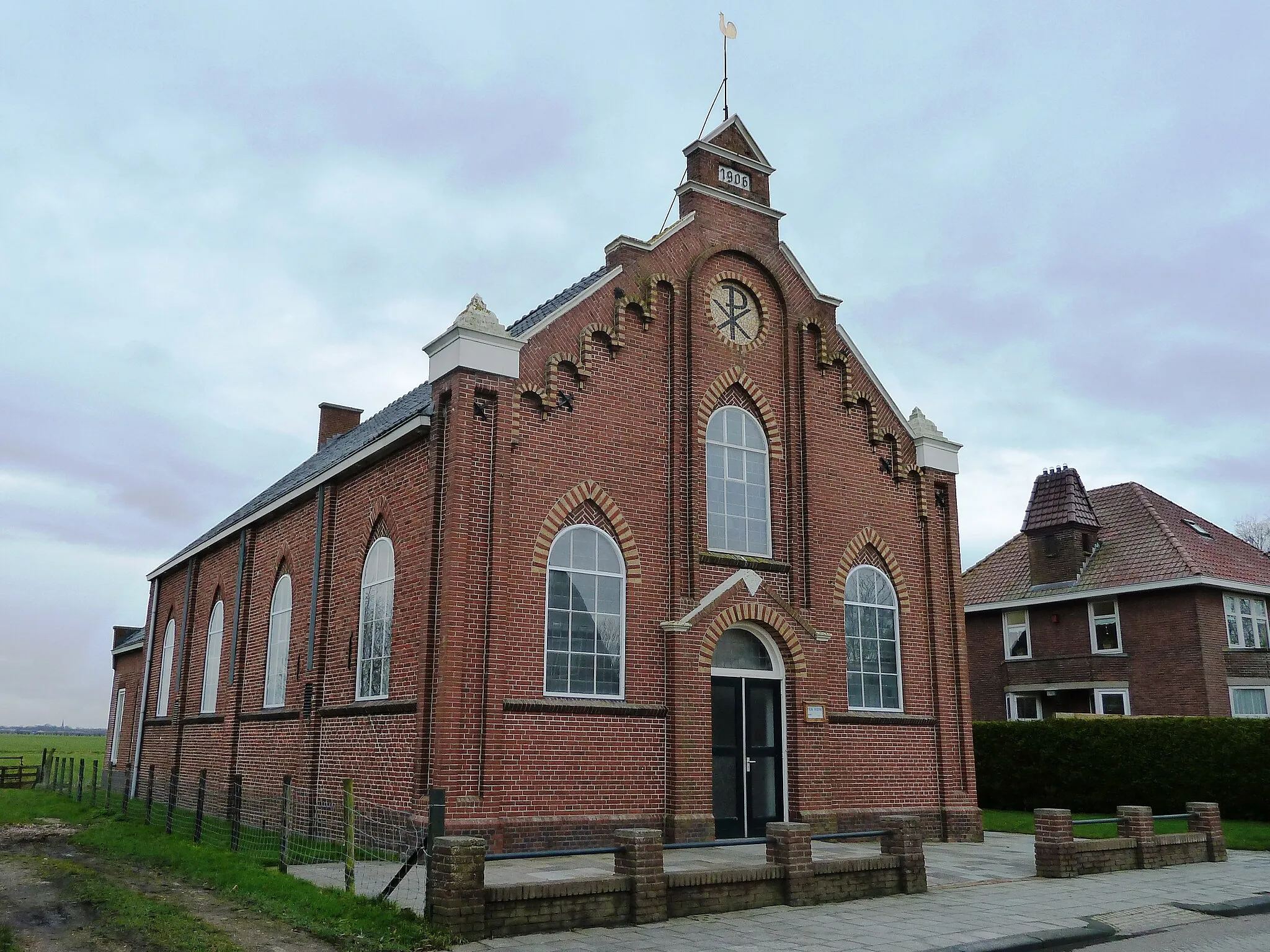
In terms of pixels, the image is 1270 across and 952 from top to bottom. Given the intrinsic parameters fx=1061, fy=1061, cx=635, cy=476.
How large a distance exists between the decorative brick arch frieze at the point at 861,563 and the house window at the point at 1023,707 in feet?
48.9

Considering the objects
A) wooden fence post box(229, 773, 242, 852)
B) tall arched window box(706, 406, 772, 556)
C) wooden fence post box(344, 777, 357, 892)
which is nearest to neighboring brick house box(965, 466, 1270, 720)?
tall arched window box(706, 406, 772, 556)

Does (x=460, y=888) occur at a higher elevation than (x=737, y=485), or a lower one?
lower

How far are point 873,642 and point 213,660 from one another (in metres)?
14.8

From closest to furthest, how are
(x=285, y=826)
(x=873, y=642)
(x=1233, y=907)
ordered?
1. (x=1233, y=907)
2. (x=285, y=826)
3. (x=873, y=642)

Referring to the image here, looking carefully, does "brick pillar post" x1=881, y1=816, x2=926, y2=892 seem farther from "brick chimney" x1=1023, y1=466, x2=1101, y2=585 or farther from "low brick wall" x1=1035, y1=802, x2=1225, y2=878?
"brick chimney" x1=1023, y1=466, x2=1101, y2=585

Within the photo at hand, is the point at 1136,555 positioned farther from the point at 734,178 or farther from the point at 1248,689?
the point at 734,178

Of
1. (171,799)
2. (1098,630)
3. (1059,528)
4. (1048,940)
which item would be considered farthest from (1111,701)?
(171,799)

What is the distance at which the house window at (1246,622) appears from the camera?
27.9 meters

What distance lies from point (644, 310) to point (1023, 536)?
22.5 m

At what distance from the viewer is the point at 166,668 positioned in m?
27.8

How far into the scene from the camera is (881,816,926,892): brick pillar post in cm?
1188

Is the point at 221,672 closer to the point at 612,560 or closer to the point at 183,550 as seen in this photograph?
the point at 183,550

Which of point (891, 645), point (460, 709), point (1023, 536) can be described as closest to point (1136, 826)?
point (891, 645)

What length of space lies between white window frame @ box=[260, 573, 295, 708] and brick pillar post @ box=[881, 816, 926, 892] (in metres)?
11.1
